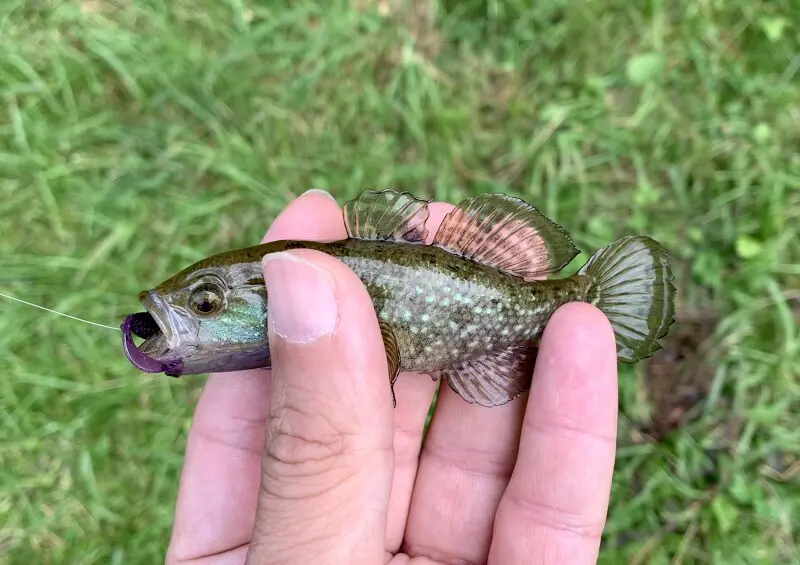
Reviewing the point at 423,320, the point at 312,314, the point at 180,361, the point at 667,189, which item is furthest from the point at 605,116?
the point at 180,361

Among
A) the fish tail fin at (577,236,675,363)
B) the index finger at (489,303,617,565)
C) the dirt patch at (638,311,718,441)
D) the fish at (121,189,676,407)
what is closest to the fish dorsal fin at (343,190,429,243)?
the fish at (121,189,676,407)

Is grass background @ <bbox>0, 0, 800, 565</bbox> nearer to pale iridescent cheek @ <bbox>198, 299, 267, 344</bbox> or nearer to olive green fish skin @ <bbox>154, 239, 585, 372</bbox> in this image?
olive green fish skin @ <bbox>154, 239, 585, 372</bbox>

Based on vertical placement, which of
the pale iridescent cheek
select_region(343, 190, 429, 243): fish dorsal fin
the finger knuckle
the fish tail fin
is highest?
select_region(343, 190, 429, 243): fish dorsal fin

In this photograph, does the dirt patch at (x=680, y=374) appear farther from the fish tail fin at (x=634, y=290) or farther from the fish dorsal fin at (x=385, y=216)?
the fish dorsal fin at (x=385, y=216)

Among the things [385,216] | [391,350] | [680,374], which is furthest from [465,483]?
[680,374]

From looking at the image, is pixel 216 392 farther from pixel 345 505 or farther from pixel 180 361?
pixel 345 505
